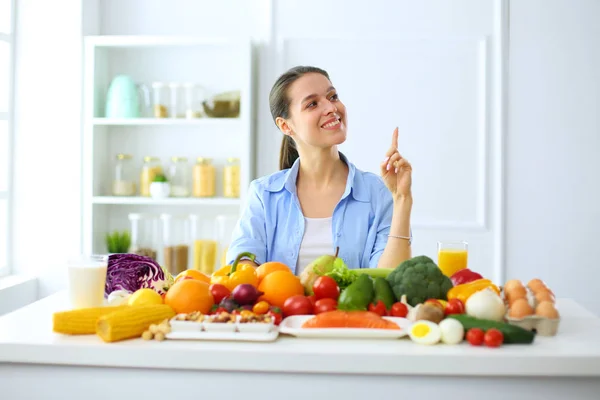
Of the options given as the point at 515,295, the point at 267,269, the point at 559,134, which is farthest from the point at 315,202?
the point at 559,134

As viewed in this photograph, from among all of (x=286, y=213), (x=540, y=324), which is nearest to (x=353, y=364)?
(x=540, y=324)

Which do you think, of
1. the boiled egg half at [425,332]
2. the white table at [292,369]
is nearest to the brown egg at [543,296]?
the white table at [292,369]

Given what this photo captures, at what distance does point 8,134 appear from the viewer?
13.0ft

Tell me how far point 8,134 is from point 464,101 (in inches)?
99.0

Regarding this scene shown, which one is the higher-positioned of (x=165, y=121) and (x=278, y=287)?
(x=165, y=121)

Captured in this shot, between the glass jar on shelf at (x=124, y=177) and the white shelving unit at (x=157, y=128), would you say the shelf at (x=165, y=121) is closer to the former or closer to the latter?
the white shelving unit at (x=157, y=128)

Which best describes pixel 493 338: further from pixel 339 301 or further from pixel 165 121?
pixel 165 121

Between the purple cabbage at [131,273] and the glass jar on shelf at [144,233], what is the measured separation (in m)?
2.09

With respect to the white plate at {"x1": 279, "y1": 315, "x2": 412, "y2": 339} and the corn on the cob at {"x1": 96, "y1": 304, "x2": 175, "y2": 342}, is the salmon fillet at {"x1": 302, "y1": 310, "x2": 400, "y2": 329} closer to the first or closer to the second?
the white plate at {"x1": 279, "y1": 315, "x2": 412, "y2": 339}

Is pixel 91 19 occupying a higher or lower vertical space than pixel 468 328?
higher

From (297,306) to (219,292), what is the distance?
7.2 inches

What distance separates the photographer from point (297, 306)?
1.63 m

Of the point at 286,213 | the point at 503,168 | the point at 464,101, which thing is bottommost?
the point at 286,213

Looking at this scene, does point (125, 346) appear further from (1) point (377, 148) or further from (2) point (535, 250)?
(2) point (535, 250)
